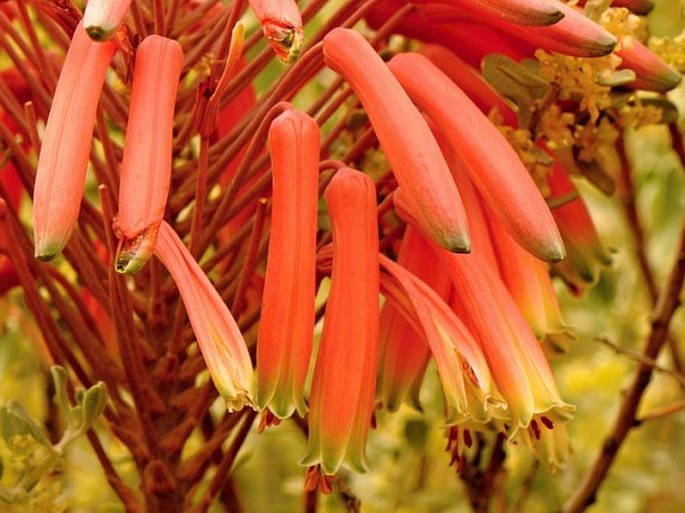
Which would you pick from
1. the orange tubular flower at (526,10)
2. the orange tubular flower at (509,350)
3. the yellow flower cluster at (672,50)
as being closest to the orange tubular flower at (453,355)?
the orange tubular flower at (509,350)

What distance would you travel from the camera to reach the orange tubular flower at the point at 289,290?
1.85 feet

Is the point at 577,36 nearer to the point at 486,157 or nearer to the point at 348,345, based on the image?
the point at 486,157

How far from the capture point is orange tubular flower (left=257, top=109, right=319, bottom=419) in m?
0.56

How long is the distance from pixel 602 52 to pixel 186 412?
0.98 ft

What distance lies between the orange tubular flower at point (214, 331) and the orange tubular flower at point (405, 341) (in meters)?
0.13

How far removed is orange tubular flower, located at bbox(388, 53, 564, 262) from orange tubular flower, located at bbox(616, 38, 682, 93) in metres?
0.12

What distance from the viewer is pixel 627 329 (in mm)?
1397

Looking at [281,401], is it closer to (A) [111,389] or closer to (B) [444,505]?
(A) [111,389]

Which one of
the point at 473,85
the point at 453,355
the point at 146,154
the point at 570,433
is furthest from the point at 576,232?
the point at 570,433

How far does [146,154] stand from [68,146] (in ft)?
0.10

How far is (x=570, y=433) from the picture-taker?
128cm

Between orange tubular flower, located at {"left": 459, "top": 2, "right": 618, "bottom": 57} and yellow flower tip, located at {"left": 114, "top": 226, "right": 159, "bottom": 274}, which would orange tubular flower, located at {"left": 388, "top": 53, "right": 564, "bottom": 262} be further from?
yellow flower tip, located at {"left": 114, "top": 226, "right": 159, "bottom": 274}

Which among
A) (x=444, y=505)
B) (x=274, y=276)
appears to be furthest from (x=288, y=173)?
(x=444, y=505)

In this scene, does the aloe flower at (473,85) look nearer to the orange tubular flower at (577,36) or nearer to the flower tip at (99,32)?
the orange tubular flower at (577,36)
